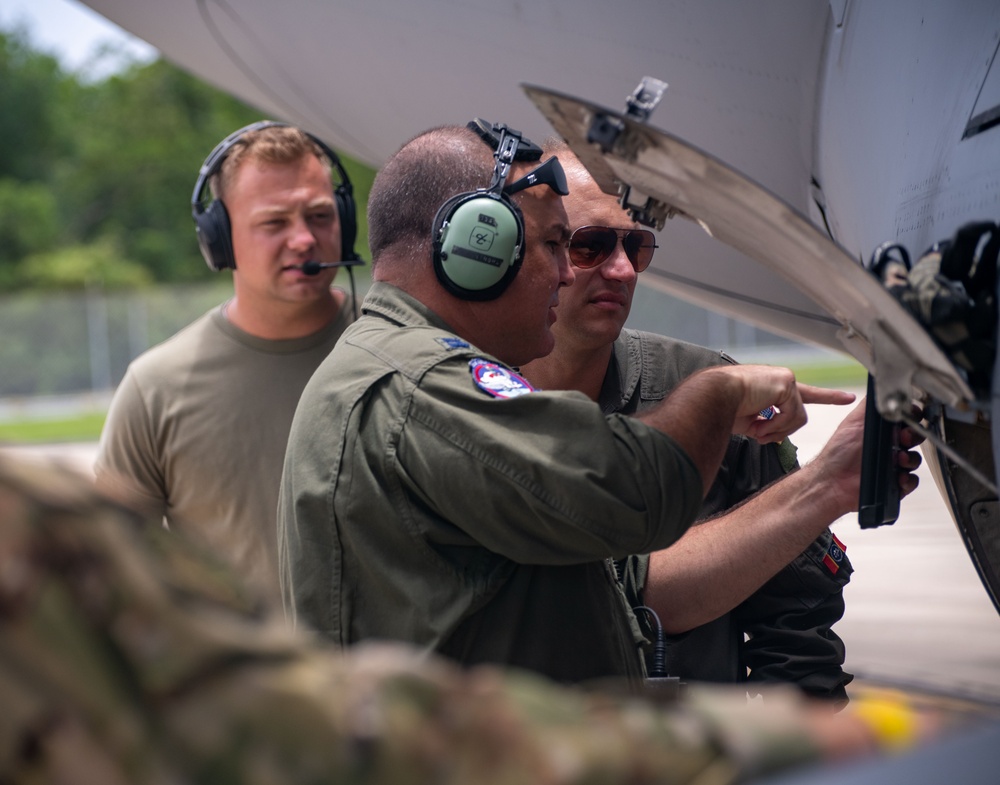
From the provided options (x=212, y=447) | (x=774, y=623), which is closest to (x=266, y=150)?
(x=212, y=447)

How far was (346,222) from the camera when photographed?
3.02 meters

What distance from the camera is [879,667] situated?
13.2ft

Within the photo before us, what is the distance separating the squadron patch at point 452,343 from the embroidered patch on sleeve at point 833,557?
1.04 m

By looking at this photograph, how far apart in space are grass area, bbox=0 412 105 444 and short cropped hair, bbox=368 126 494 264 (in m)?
13.1

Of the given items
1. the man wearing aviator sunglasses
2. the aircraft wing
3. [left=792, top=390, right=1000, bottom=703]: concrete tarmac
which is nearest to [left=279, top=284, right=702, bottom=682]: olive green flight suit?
the aircraft wing

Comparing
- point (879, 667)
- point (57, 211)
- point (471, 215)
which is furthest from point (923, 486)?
point (57, 211)

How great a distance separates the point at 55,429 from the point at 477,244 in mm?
15740

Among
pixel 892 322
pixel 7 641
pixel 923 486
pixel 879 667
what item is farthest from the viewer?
pixel 923 486

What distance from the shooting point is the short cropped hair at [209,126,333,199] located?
2.93 metres

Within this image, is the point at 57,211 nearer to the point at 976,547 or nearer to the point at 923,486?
the point at 923,486

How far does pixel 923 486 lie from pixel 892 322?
6693 mm

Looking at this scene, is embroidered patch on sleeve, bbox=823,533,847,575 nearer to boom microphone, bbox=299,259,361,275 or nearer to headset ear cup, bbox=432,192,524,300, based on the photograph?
headset ear cup, bbox=432,192,524,300

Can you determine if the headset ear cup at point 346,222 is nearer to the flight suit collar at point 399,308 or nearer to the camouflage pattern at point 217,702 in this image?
the flight suit collar at point 399,308

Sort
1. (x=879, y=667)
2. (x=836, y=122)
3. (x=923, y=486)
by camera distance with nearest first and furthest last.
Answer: (x=836, y=122) < (x=879, y=667) < (x=923, y=486)
